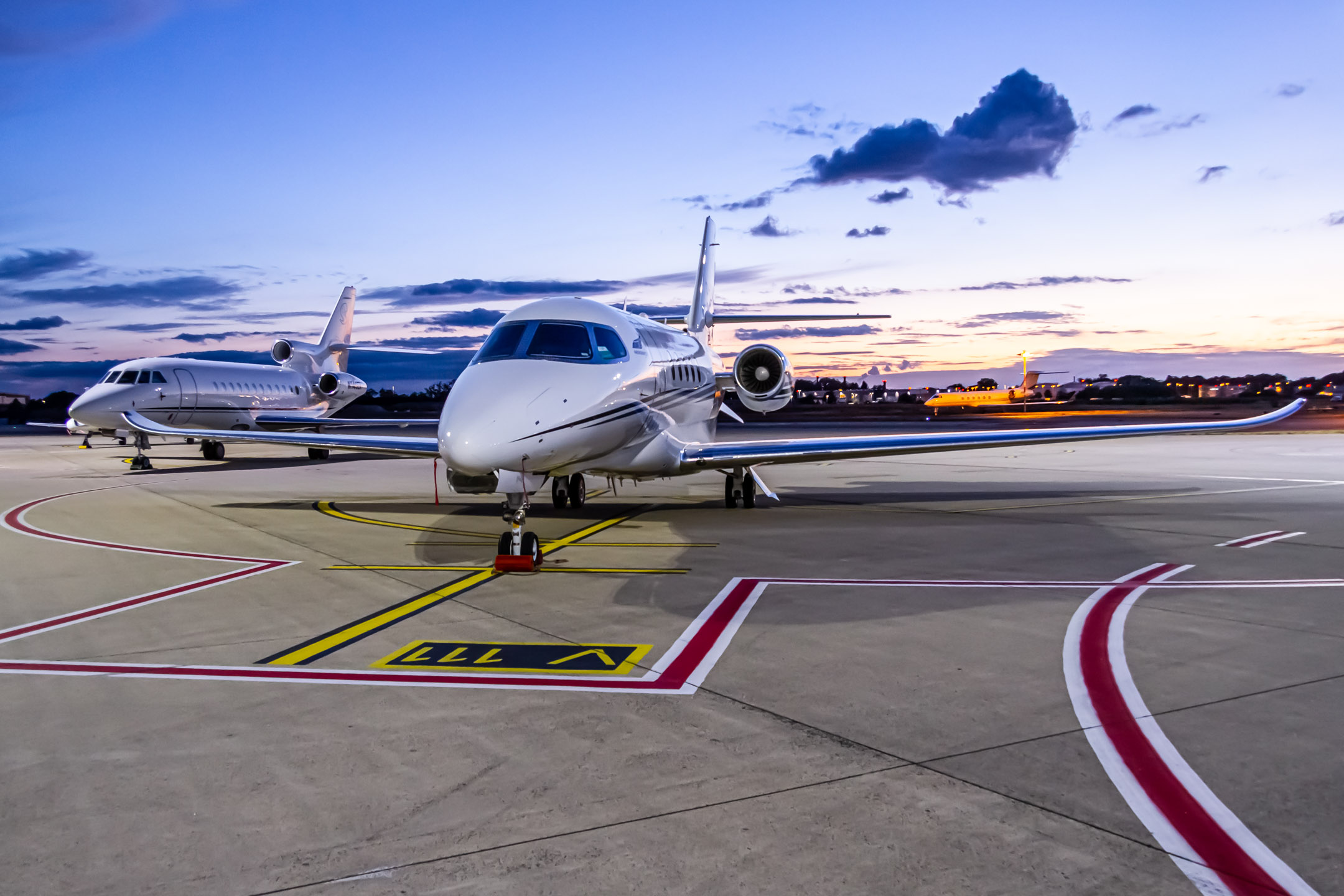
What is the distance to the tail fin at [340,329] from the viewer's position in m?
38.3

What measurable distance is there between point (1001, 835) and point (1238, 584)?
617 centimetres

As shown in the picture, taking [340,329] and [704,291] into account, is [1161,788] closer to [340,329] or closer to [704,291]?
[704,291]

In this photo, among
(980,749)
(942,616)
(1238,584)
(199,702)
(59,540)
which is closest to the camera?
(980,749)

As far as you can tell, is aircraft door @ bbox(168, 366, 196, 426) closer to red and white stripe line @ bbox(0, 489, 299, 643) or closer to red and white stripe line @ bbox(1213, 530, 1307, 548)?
red and white stripe line @ bbox(0, 489, 299, 643)

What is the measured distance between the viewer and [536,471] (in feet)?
32.2

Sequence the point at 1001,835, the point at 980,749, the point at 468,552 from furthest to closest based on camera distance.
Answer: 1. the point at 468,552
2. the point at 980,749
3. the point at 1001,835

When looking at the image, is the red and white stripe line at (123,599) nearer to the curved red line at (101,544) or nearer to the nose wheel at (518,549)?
the curved red line at (101,544)

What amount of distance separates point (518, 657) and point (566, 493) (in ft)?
30.6

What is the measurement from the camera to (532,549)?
9.46 m

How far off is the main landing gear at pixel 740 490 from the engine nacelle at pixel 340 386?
24.6 metres

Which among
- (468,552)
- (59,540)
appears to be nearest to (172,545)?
(59,540)

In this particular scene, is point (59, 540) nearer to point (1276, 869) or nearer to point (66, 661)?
point (66, 661)

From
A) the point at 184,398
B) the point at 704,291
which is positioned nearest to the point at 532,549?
the point at 704,291

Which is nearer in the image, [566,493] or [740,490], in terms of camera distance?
[740,490]
